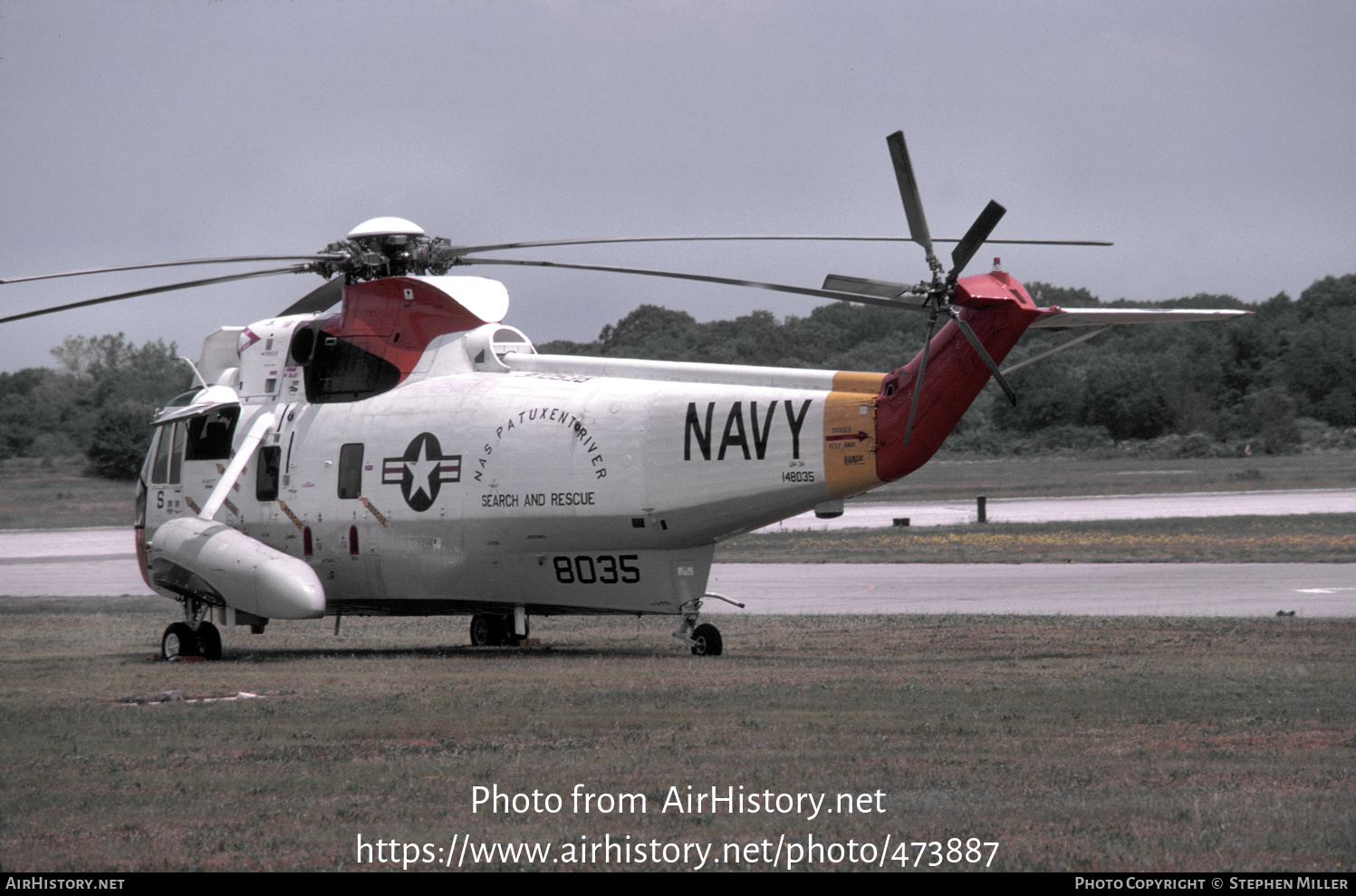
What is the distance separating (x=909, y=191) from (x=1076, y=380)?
7815cm

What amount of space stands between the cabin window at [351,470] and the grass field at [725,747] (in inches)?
95.7

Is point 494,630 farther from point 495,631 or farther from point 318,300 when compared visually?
point 318,300

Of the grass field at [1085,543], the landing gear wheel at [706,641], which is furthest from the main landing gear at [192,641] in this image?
the grass field at [1085,543]

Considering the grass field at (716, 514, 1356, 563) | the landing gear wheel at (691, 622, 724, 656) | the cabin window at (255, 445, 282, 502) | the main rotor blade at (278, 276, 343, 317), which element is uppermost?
the main rotor blade at (278, 276, 343, 317)

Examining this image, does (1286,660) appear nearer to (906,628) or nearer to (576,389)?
(906,628)

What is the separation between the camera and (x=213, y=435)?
22281 mm

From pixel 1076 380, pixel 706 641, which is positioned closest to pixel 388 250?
pixel 706 641

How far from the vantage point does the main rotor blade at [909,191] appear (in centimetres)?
1472

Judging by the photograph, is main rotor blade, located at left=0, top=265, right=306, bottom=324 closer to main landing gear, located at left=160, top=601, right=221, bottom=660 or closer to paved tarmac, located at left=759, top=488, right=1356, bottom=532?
main landing gear, located at left=160, top=601, right=221, bottom=660

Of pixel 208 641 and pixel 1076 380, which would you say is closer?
pixel 208 641

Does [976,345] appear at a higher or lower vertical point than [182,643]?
higher

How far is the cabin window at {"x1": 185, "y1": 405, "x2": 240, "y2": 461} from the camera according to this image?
2217cm

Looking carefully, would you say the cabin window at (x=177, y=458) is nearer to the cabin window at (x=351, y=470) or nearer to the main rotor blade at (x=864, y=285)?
the cabin window at (x=351, y=470)

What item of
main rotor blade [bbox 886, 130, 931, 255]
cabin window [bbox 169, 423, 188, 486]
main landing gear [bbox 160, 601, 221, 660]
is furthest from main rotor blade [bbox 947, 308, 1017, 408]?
cabin window [bbox 169, 423, 188, 486]
